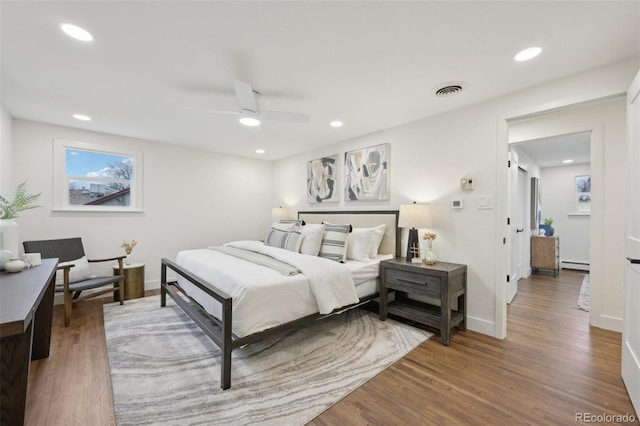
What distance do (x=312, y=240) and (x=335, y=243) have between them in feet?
1.03

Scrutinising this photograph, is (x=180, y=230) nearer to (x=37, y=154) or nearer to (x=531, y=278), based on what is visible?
(x=37, y=154)

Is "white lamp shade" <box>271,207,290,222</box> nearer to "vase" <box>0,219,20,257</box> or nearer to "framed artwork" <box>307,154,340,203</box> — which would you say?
"framed artwork" <box>307,154,340,203</box>

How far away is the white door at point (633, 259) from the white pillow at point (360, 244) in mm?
2152

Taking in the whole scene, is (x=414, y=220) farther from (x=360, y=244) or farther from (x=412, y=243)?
(x=360, y=244)

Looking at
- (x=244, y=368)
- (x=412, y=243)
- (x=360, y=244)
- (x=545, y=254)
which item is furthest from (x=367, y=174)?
Answer: (x=545, y=254)

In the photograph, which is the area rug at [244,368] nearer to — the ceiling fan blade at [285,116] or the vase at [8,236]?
the vase at [8,236]

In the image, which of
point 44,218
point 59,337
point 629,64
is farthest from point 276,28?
point 44,218

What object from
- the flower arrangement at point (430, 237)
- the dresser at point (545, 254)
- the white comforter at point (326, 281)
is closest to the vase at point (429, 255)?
the flower arrangement at point (430, 237)

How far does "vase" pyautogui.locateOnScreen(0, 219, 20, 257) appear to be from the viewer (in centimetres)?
195

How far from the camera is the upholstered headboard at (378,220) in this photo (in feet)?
11.7

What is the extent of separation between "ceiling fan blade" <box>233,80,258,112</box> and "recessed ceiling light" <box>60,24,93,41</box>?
974 millimetres

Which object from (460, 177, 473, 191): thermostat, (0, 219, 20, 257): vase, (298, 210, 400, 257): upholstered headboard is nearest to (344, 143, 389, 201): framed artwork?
(298, 210, 400, 257): upholstered headboard

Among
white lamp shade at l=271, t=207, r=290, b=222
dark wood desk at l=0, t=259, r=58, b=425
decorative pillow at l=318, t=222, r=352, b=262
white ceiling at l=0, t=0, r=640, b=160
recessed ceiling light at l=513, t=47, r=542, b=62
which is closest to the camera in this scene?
dark wood desk at l=0, t=259, r=58, b=425

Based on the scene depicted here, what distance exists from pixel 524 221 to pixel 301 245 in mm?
4559
